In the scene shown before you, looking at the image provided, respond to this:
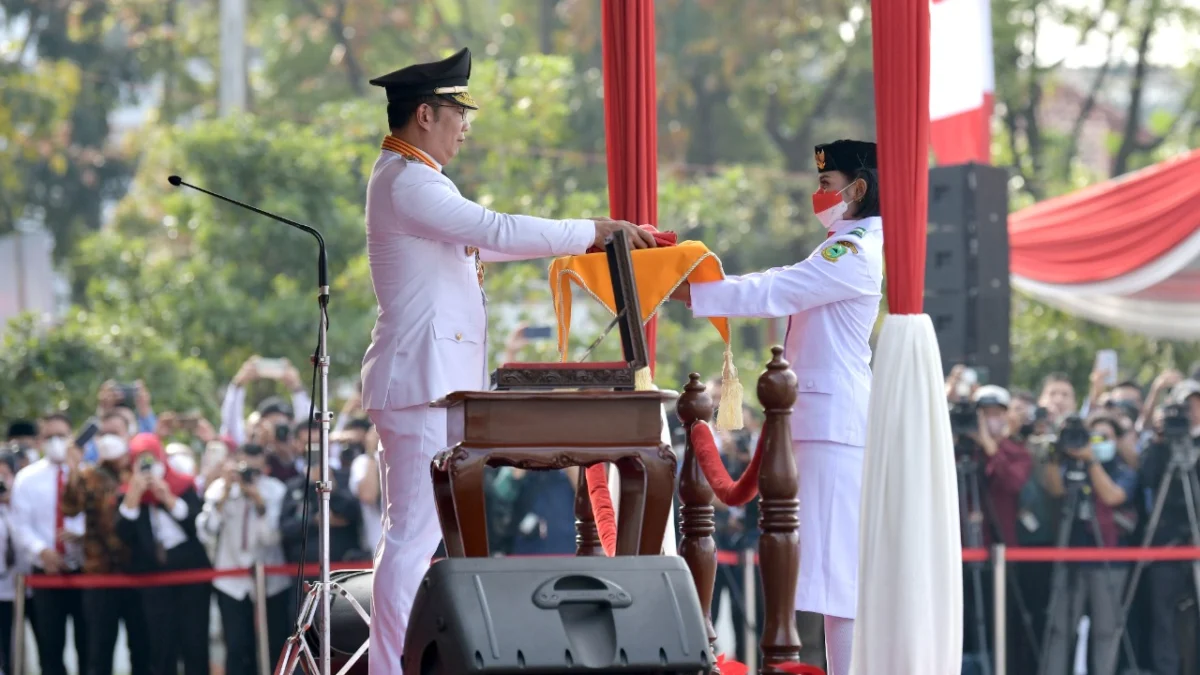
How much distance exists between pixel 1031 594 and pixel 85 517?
195 inches

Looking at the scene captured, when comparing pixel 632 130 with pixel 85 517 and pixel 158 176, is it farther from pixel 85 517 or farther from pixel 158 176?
pixel 158 176

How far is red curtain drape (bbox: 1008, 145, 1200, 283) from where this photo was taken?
38.1ft

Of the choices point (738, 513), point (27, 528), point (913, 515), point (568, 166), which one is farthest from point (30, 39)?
point (913, 515)

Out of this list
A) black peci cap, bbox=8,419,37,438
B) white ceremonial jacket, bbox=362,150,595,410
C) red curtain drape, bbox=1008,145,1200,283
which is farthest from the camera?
red curtain drape, bbox=1008,145,1200,283

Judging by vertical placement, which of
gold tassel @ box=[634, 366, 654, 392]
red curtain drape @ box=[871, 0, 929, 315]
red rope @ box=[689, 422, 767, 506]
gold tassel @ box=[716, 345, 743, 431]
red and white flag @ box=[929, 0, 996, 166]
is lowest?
red rope @ box=[689, 422, 767, 506]

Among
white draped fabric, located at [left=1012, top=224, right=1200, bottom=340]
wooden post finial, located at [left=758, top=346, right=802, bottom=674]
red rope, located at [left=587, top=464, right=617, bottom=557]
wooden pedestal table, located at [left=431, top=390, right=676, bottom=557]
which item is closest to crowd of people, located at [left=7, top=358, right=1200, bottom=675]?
white draped fabric, located at [left=1012, top=224, right=1200, bottom=340]

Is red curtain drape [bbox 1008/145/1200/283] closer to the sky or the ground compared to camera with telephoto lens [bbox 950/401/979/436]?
closer to the sky

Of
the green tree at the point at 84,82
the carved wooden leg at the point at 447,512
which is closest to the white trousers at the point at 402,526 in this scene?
the carved wooden leg at the point at 447,512

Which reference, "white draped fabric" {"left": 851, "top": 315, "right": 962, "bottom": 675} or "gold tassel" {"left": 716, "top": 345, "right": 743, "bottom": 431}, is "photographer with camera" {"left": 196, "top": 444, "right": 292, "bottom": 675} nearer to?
"gold tassel" {"left": 716, "top": 345, "right": 743, "bottom": 431}

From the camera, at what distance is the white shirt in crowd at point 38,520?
9.74 m

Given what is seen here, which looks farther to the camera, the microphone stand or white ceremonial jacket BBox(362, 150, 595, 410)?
the microphone stand

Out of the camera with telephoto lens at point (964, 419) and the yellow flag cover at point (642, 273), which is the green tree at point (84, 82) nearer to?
the camera with telephoto lens at point (964, 419)

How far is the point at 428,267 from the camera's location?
532 centimetres

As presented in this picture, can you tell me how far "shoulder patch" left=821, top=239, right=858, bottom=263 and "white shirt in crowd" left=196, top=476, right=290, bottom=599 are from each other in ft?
15.2
